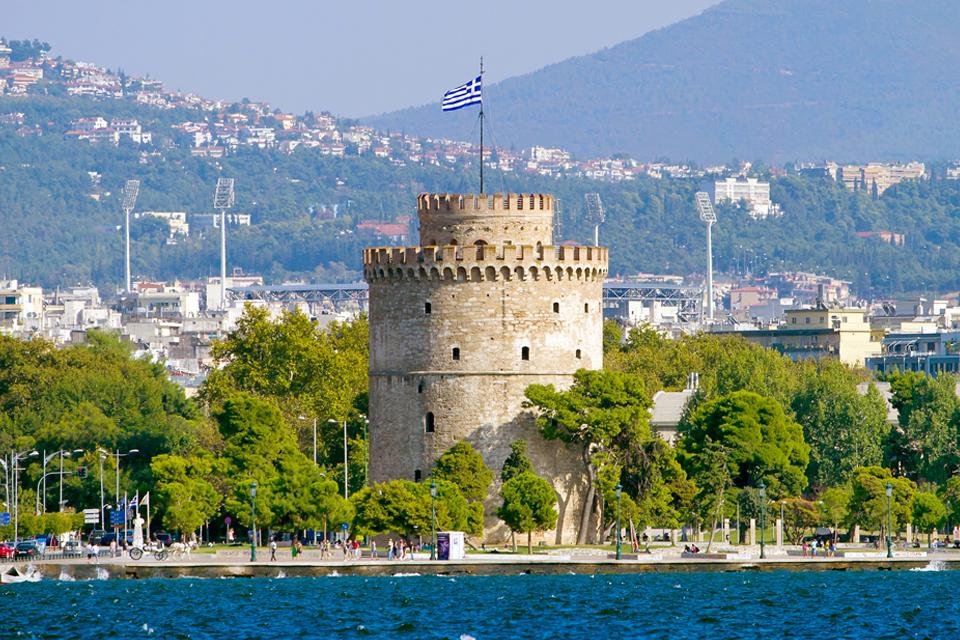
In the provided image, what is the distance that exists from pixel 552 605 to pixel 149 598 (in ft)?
35.2

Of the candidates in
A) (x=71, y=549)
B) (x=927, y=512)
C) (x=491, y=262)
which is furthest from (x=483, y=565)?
(x=927, y=512)

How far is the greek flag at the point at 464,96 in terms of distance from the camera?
100 m

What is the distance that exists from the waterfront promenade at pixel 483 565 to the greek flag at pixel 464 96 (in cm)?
1792

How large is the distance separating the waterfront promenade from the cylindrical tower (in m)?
5.98

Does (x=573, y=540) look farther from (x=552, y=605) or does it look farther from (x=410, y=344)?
(x=552, y=605)

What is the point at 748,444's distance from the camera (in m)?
97.4

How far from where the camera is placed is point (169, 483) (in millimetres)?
95500

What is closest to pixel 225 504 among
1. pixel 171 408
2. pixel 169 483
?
pixel 169 483

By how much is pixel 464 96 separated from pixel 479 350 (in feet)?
36.2

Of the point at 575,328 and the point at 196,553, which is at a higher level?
the point at 575,328

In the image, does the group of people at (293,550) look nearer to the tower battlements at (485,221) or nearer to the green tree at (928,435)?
the tower battlements at (485,221)

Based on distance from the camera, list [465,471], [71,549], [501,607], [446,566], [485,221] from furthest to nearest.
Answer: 1. [485,221]
2. [465,471]
3. [71,549]
4. [446,566]
5. [501,607]

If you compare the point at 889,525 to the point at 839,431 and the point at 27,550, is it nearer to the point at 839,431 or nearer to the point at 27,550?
the point at 839,431

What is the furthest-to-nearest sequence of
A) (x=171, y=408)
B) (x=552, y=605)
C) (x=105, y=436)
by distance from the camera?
(x=171, y=408)
(x=105, y=436)
(x=552, y=605)
